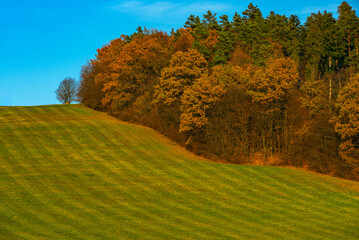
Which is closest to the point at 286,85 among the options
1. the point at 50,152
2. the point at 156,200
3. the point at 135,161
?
the point at 135,161

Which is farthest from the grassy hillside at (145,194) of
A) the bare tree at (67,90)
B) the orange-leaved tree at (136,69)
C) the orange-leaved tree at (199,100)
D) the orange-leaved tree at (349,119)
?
the bare tree at (67,90)

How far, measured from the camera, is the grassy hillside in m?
29.5

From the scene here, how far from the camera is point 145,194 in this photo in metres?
42.7

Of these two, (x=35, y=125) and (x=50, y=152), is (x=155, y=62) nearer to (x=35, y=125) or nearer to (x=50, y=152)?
(x=35, y=125)

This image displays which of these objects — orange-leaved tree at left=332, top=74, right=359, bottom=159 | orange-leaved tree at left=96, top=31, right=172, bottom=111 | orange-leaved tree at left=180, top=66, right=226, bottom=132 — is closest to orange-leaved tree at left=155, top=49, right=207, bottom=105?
orange-leaved tree at left=180, top=66, right=226, bottom=132

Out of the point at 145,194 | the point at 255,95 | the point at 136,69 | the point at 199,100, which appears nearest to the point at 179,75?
the point at 199,100

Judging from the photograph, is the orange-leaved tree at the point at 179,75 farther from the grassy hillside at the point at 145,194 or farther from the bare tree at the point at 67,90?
the bare tree at the point at 67,90

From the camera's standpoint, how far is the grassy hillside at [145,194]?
29.5m

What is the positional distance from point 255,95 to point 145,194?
28880 mm

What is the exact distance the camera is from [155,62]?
284 ft

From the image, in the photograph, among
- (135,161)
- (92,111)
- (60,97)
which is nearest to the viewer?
(135,161)

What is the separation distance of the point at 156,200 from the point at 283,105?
3192 cm

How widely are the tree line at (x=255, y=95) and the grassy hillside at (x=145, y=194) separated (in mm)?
5442

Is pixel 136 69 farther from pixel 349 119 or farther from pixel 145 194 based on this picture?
pixel 145 194
